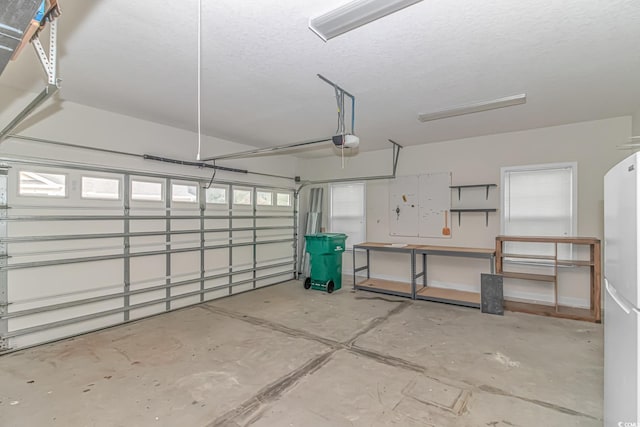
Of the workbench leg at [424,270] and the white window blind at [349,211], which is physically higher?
the white window blind at [349,211]

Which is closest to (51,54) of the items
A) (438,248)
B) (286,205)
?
(438,248)

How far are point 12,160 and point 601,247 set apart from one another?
283 inches

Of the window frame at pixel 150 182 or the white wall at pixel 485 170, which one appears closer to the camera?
the window frame at pixel 150 182

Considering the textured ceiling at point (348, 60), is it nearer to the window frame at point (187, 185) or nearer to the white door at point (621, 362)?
the window frame at point (187, 185)

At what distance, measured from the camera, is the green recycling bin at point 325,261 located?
5488mm

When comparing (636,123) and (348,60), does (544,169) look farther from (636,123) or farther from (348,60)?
(348,60)

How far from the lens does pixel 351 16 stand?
1867 millimetres

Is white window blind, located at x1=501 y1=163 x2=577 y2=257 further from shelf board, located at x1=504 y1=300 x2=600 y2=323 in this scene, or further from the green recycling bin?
the green recycling bin

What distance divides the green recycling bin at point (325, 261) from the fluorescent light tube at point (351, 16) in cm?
387

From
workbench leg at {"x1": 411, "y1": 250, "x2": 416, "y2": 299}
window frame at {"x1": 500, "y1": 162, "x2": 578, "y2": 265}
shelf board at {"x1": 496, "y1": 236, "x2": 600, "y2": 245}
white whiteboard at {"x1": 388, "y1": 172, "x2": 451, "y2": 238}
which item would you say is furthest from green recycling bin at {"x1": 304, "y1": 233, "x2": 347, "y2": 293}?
window frame at {"x1": 500, "y1": 162, "x2": 578, "y2": 265}

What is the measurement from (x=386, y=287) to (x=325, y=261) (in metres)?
1.22

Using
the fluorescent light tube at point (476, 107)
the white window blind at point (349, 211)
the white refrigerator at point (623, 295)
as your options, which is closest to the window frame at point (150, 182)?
the white window blind at point (349, 211)

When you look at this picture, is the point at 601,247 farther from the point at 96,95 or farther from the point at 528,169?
the point at 96,95

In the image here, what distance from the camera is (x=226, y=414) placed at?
2117mm
